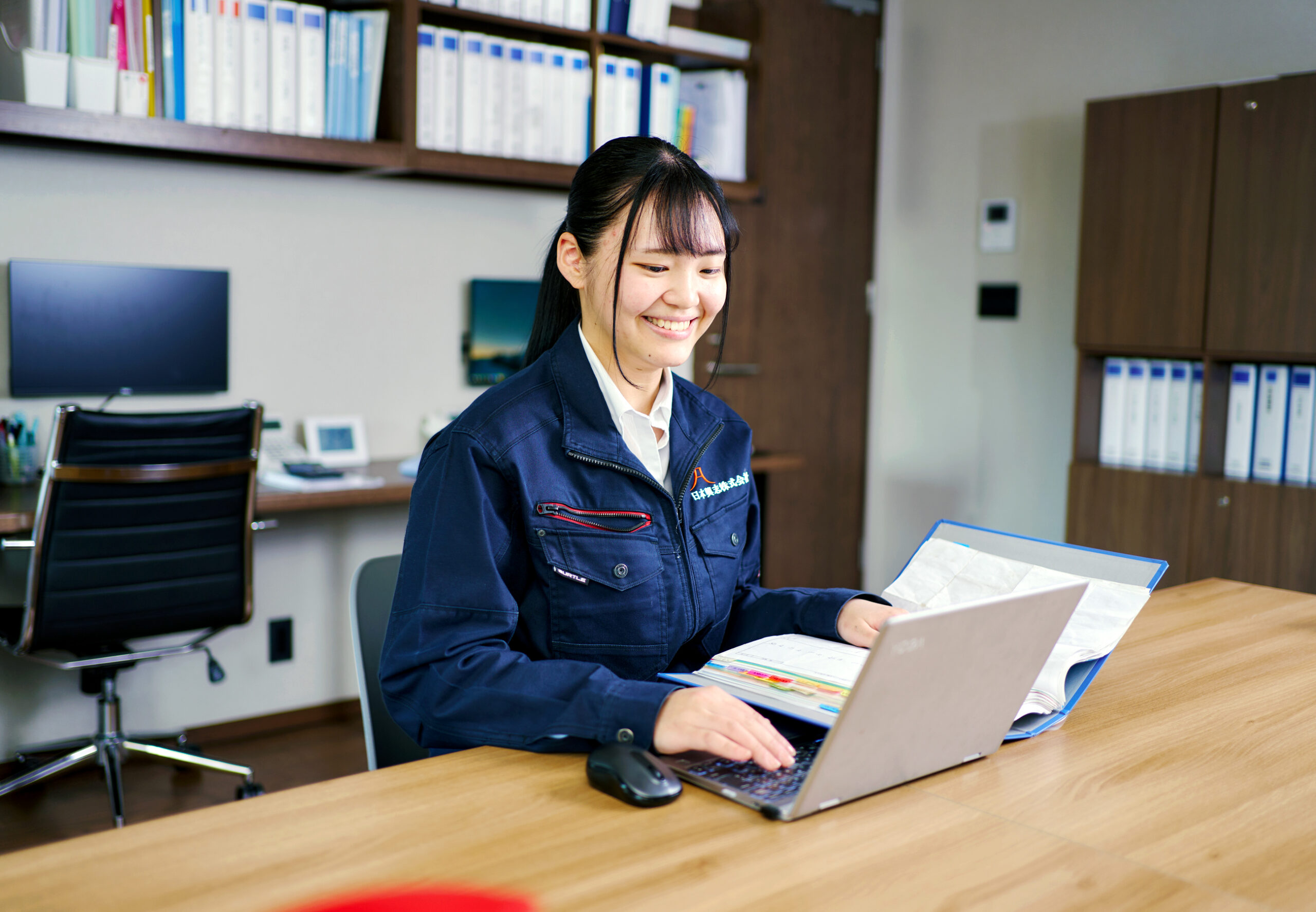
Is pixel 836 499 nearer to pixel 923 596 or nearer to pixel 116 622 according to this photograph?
pixel 116 622

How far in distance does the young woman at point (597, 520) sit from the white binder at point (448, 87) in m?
1.78

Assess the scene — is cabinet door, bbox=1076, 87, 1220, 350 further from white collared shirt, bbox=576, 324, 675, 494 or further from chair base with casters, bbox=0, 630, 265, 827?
chair base with casters, bbox=0, 630, 265, 827

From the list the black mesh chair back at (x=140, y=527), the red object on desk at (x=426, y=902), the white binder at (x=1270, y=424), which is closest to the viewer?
the red object on desk at (x=426, y=902)

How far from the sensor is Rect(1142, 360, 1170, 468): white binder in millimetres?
3277

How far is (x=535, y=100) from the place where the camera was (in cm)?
322

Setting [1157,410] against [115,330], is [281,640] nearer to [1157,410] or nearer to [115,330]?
[115,330]

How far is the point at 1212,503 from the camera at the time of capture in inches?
123

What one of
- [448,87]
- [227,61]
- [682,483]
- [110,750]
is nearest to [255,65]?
[227,61]

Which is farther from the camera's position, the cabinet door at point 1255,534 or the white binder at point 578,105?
the white binder at point 578,105

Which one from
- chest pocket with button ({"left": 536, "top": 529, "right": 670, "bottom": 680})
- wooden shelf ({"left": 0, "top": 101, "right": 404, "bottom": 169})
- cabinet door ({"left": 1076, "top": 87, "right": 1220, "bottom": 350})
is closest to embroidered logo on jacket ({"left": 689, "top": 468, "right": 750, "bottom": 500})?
chest pocket with button ({"left": 536, "top": 529, "right": 670, "bottom": 680})

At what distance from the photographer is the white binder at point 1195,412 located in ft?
10.5

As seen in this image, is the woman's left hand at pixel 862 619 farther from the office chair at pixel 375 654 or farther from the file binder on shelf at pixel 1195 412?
the file binder on shelf at pixel 1195 412

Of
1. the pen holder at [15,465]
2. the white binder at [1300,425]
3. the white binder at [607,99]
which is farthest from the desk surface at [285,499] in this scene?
the white binder at [1300,425]

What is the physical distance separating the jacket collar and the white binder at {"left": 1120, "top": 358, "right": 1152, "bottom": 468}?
2.32 m
